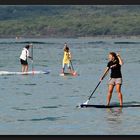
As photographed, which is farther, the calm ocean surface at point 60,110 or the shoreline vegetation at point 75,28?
the shoreline vegetation at point 75,28

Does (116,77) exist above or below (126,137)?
above

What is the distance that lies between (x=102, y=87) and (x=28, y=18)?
169717 mm

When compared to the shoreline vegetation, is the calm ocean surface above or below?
below

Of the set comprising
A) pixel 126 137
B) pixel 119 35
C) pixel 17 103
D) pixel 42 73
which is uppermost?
pixel 119 35

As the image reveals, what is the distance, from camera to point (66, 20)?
616ft

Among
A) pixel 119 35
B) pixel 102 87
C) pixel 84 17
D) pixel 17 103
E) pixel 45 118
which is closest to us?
pixel 45 118

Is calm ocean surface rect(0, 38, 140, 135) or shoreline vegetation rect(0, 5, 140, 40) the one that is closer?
calm ocean surface rect(0, 38, 140, 135)

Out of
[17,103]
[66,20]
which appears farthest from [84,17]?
[17,103]

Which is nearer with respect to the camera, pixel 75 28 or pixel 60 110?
pixel 60 110

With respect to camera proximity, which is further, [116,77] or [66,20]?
[66,20]

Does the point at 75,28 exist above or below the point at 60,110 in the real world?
above

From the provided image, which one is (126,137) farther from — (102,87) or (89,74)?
(89,74)

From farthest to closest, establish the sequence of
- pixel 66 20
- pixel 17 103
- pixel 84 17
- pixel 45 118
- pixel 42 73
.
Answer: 1. pixel 84 17
2. pixel 66 20
3. pixel 42 73
4. pixel 17 103
5. pixel 45 118

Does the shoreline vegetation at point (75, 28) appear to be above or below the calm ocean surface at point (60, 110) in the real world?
above
